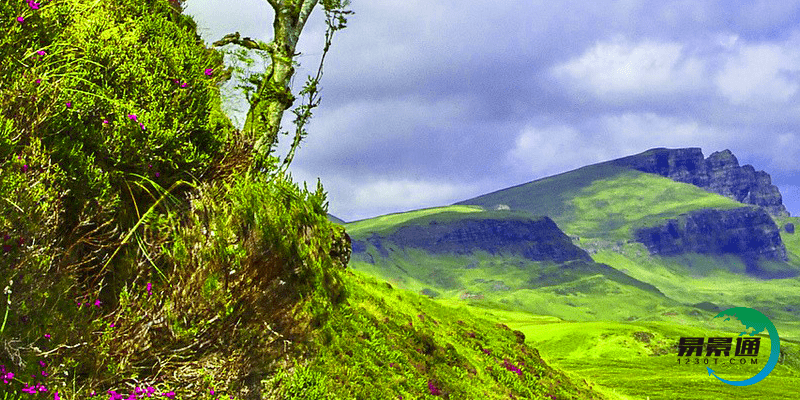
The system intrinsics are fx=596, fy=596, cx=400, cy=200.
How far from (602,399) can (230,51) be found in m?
35.9

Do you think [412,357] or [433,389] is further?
[412,357]

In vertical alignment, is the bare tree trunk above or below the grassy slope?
above

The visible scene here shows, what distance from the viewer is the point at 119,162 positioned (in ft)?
38.0

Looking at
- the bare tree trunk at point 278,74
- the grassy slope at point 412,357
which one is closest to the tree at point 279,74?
the bare tree trunk at point 278,74

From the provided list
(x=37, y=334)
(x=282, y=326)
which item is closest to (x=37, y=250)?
(x=37, y=334)

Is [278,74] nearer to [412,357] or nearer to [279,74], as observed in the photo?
[279,74]

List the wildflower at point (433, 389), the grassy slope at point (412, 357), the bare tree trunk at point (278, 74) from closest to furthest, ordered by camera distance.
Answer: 1. the grassy slope at point (412, 357)
2. the bare tree trunk at point (278, 74)
3. the wildflower at point (433, 389)

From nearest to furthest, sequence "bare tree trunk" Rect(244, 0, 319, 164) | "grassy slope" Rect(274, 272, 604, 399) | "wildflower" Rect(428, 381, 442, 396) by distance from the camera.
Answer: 1. "grassy slope" Rect(274, 272, 604, 399)
2. "bare tree trunk" Rect(244, 0, 319, 164)
3. "wildflower" Rect(428, 381, 442, 396)

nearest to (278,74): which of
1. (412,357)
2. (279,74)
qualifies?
(279,74)

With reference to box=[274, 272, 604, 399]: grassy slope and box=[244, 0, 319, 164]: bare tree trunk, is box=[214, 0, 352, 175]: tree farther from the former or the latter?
box=[274, 272, 604, 399]: grassy slope

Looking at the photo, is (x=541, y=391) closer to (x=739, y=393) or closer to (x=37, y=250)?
(x=37, y=250)

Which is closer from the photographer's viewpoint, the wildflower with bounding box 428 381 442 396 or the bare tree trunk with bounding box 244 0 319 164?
the bare tree trunk with bounding box 244 0 319 164

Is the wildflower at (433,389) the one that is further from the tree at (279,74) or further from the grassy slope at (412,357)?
the tree at (279,74)

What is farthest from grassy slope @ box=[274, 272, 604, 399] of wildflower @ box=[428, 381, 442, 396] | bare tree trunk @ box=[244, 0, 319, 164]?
bare tree trunk @ box=[244, 0, 319, 164]
